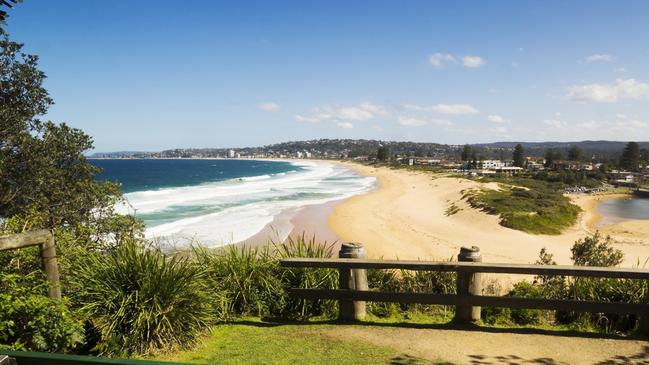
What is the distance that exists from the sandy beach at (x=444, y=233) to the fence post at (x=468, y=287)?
995cm

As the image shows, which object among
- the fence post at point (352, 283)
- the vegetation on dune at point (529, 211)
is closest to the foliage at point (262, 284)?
the fence post at point (352, 283)

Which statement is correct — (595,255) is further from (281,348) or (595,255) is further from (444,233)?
(444,233)

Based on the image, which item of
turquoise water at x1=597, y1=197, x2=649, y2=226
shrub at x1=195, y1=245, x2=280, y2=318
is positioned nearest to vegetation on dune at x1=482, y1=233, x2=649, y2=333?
shrub at x1=195, y1=245, x2=280, y2=318

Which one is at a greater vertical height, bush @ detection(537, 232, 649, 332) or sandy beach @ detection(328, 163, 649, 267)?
bush @ detection(537, 232, 649, 332)

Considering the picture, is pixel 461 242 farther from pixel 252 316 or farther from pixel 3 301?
pixel 3 301

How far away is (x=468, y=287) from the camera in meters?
5.19

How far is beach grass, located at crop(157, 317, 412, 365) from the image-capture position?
4430 millimetres

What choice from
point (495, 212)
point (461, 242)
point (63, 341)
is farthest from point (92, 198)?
point (495, 212)

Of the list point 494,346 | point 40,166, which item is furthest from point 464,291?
point 40,166

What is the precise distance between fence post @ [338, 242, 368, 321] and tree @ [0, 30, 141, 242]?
14.5ft

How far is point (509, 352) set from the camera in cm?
454

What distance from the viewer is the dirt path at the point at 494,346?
4.38 metres

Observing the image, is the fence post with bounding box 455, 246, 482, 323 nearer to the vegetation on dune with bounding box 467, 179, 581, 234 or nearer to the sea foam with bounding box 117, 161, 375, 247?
the sea foam with bounding box 117, 161, 375, 247

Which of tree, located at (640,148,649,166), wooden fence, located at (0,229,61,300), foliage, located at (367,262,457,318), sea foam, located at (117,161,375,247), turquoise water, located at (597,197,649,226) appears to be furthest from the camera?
tree, located at (640,148,649,166)
